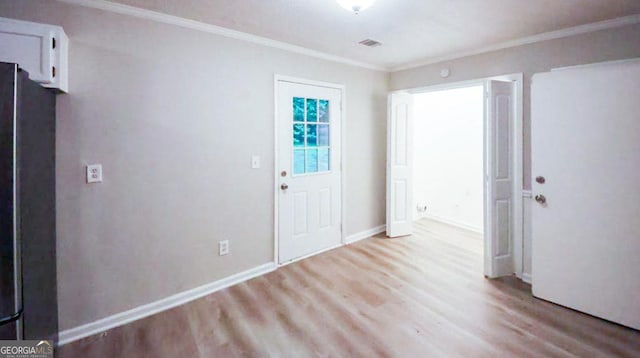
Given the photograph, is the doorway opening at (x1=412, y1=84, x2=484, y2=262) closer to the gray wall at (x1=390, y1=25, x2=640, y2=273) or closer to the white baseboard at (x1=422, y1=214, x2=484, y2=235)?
the white baseboard at (x1=422, y1=214, x2=484, y2=235)

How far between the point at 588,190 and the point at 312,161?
2.53 m

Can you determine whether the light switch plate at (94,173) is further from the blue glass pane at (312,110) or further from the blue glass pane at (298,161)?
the blue glass pane at (312,110)

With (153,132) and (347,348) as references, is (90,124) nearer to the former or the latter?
(153,132)

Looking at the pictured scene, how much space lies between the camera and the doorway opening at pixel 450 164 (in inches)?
184

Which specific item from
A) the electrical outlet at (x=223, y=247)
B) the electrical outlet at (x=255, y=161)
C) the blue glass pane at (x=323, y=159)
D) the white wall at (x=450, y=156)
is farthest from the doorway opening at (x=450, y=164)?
the electrical outlet at (x=223, y=247)

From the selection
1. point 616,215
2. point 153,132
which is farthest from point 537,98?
point 153,132

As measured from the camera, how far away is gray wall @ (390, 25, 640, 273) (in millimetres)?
2539

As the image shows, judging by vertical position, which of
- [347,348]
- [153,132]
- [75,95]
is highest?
[75,95]

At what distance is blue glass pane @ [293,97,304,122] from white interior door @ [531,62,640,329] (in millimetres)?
2198

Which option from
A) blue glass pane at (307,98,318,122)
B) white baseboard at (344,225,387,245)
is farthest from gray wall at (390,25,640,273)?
white baseboard at (344,225,387,245)

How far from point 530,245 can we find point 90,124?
392cm

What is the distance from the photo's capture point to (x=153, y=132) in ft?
8.11

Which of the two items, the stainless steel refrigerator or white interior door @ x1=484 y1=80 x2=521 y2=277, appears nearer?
the stainless steel refrigerator

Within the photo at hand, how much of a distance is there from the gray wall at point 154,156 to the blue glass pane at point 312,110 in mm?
342
